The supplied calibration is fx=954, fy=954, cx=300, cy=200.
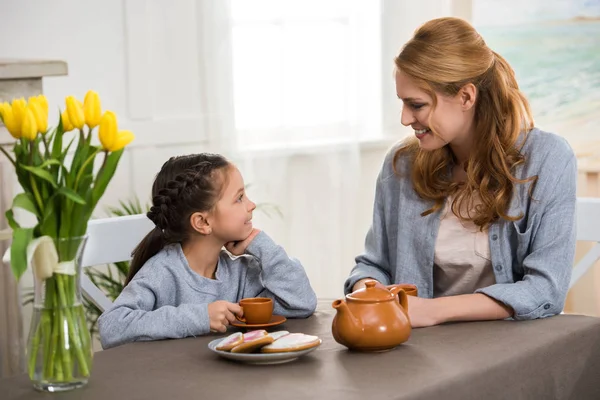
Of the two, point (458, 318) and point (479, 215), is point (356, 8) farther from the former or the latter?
point (458, 318)

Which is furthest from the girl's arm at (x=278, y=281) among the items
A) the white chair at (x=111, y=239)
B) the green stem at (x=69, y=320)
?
the green stem at (x=69, y=320)

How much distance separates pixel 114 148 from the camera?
56.4 inches

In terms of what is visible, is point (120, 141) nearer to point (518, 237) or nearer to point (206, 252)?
point (206, 252)

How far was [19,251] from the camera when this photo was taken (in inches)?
53.7

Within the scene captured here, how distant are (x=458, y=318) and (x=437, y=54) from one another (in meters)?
0.61

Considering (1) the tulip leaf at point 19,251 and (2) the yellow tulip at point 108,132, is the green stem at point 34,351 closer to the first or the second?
(1) the tulip leaf at point 19,251

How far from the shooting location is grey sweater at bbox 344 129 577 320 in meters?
1.99

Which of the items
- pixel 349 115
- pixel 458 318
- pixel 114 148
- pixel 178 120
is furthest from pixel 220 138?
pixel 114 148

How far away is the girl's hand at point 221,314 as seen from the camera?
1.82 m

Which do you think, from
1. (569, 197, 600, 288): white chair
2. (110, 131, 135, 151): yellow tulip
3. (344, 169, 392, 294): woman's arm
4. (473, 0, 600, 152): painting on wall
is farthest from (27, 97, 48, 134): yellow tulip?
(473, 0, 600, 152): painting on wall

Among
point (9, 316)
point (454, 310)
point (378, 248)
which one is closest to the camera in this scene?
point (454, 310)

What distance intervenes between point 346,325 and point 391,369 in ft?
0.44

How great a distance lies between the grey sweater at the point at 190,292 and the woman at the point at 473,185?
28cm

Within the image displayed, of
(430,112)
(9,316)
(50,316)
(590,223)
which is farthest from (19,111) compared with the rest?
(590,223)
